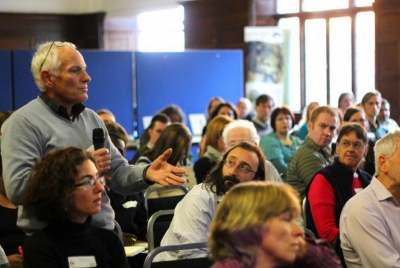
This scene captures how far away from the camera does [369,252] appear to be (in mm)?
3457

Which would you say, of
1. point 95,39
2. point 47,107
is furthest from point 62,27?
point 47,107

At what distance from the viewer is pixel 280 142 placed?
7.91 meters

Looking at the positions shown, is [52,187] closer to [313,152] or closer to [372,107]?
[313,152]

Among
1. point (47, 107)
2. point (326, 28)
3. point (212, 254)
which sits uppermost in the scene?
point (326, 28)

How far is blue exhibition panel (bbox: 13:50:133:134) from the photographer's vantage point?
11047 millimetres

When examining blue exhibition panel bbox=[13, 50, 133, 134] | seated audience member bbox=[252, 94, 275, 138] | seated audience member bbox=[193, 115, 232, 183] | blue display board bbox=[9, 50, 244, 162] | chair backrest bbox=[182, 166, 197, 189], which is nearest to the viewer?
seated audience member bbox=[193, 115, 232, 183]

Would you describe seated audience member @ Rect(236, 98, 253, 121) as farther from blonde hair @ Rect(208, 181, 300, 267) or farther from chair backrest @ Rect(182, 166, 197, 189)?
blonde hair @ Rect(208, 181, 300, 267)

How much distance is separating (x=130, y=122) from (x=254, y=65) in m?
2.50

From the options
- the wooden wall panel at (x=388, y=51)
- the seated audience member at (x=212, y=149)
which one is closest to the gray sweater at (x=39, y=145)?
the seated audience member at (x=212, y=149)

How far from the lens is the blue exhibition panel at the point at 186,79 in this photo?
11.6 metres

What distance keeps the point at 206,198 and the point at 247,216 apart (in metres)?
1.76

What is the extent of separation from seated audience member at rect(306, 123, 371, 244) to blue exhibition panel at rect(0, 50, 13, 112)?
21.1 feet

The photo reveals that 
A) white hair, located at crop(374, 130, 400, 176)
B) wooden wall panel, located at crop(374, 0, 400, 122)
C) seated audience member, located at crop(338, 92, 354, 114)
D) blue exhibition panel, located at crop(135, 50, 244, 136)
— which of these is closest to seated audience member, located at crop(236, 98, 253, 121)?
blue exhibition panel, located at crop(135, 50, 244, 136)

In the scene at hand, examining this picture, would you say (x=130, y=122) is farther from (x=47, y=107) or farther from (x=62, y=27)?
(x=47, y=107)
